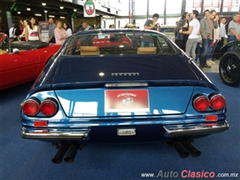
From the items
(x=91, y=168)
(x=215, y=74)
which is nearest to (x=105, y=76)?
(x=91, y=168)

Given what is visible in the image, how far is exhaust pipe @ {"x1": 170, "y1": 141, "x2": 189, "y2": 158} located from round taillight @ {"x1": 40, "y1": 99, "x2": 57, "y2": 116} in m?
0.97

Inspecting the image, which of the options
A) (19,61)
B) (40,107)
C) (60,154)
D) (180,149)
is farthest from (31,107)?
(19,61)

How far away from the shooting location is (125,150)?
7.34ft

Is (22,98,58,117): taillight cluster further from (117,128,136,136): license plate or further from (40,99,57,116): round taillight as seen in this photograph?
(117,128,136,136): license plate

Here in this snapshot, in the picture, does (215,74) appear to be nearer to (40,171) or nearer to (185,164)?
(185,164)

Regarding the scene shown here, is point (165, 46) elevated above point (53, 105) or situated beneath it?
elevated above

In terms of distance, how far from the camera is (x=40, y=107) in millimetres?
1568

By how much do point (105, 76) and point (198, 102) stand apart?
2.37 ft

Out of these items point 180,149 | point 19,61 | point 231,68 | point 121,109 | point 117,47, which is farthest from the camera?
point 231,68

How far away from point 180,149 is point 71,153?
2.71 feet

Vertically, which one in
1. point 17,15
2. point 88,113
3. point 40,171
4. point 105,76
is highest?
point 17,15

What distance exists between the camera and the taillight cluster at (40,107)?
61.2 inches

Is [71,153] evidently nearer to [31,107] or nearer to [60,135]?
[60,135]

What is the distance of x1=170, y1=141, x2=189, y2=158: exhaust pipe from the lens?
5.24ft
